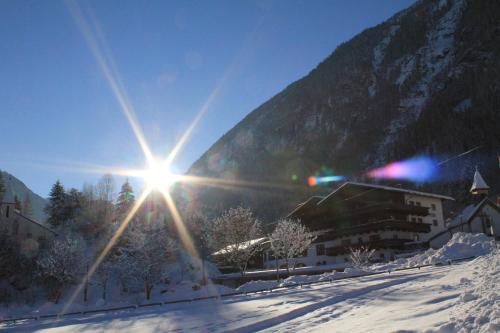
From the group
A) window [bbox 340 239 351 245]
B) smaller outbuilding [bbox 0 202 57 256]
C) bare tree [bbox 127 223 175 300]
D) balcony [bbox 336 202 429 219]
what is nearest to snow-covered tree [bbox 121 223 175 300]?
bare tree [bbox 127 223 175 300]

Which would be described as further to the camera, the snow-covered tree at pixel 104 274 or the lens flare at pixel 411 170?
the lens flare at pixel 411 170

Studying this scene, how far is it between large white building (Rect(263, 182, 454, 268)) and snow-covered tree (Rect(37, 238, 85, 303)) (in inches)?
1281

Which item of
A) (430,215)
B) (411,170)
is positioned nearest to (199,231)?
(430,215)

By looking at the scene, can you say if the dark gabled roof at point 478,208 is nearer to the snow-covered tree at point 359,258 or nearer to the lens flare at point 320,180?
the snow-covered tree at point 359,258

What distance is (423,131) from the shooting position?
13962 centimetres

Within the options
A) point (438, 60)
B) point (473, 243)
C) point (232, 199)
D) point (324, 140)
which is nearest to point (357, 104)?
point (324, 140)

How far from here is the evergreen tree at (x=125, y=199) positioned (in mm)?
85000

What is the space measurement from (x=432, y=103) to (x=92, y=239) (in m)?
122

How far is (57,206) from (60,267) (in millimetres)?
25634

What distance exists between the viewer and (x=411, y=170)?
12950 cm

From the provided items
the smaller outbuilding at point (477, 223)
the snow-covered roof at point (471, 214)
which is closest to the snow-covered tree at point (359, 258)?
the smaller outbuilding at point (477, 223)

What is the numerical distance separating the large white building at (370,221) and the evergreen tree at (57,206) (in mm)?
38629

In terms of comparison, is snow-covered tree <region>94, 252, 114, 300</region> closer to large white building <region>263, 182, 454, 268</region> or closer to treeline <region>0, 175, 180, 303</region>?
treeline <region>0, 175, 180, 303</region>

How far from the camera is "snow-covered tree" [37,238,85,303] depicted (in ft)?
176
